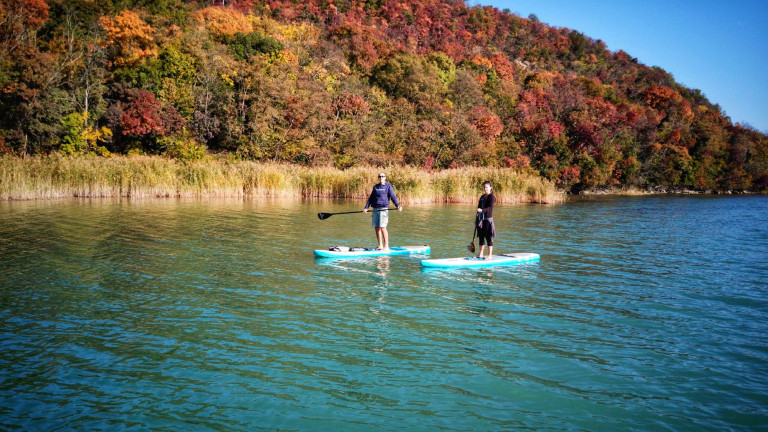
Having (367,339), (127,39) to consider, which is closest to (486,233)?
(367,339)

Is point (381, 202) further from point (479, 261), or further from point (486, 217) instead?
point (479, 261)

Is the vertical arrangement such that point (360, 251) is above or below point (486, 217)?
below

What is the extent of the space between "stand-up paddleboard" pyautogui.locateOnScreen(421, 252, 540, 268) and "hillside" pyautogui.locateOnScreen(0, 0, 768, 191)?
3132 centimetres

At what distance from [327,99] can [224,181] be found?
19.7 meters

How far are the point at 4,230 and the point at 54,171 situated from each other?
1144 centimetres

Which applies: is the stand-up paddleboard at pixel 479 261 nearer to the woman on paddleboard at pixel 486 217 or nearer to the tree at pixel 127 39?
the woman on paddleboard at pixel 486 217

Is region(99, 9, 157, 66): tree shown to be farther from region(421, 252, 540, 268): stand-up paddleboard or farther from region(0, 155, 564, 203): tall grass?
region(421, 252, 540, 268): stand-up paddleboard

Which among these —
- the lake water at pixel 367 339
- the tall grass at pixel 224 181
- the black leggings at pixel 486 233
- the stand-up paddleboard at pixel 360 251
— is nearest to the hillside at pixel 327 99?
the tall grass at pixel 224 181

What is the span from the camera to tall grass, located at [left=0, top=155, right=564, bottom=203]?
25.9 metres

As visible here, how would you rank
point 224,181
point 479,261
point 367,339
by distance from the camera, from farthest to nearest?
point 224,181, point 479,261, point 367,339

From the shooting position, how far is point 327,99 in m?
47.3

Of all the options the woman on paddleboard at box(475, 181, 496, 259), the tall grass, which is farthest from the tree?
the woman on paddleboard at box(475, 181, 496, 259)

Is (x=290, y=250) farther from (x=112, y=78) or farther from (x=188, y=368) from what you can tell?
(x=112, y=78)

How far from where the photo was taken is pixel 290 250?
47.4ft
